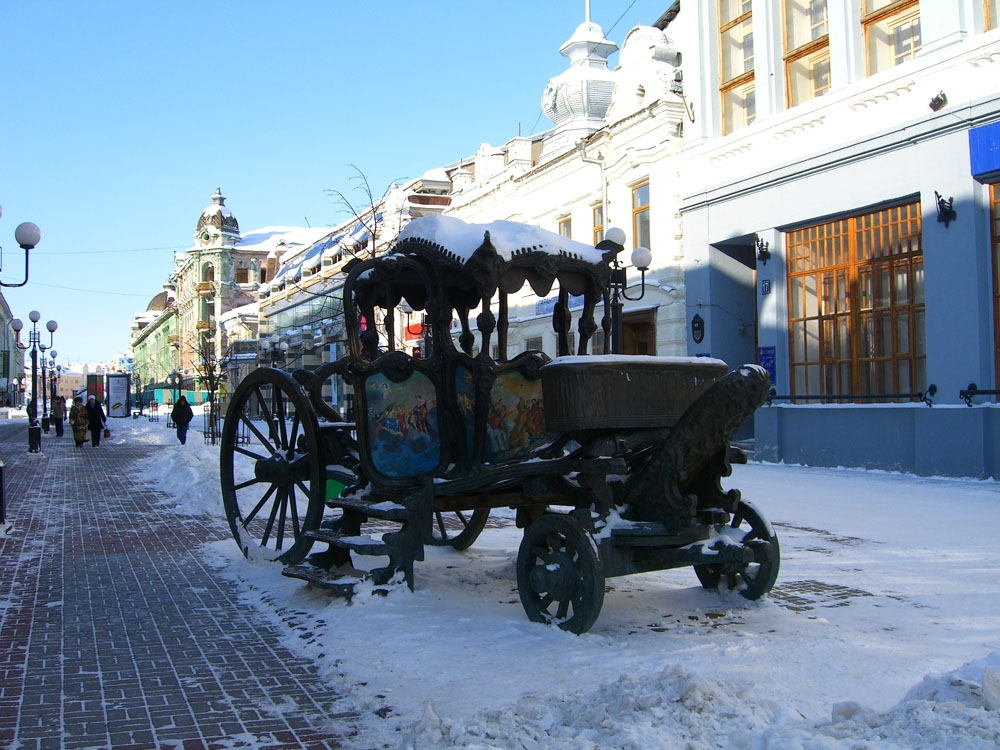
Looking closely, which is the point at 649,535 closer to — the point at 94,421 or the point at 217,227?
the point at 94,421

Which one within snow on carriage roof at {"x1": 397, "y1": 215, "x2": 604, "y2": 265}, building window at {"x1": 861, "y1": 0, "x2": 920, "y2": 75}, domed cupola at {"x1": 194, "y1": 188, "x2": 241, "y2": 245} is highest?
domed cupola at {"x1": 194, "y1": 188, "x2": 241, "y2": 245}

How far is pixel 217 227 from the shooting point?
80.8 meters

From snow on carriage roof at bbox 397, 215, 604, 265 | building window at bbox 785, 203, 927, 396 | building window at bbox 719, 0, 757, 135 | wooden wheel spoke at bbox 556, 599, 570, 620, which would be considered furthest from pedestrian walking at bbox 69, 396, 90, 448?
wooden wheel spoke at bbox 556, 599, 570, 620

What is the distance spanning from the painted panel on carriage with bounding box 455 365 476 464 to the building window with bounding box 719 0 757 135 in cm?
1322

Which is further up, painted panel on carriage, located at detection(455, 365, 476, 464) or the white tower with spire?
the white tower with spire

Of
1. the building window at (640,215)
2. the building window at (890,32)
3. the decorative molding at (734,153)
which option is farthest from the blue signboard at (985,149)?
the building window at (640,215)

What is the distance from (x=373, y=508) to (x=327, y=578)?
511 mm

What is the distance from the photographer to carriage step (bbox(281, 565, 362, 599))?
224 inches

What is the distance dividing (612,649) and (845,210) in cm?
1232

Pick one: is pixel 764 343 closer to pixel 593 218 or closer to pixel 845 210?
pixel 845 210

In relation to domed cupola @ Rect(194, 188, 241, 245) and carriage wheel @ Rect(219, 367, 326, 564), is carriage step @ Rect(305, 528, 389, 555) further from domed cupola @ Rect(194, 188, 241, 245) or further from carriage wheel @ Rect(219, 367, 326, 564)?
domed cupola @ Rect(194, 188, 241, 245)

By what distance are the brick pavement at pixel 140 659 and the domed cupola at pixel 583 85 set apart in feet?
61.4

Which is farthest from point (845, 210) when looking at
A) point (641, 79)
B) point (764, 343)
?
point (641, 79)

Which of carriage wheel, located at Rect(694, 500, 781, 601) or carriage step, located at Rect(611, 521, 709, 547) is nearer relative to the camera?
carriage step, located at Rect(611, 521, 709, 547)
